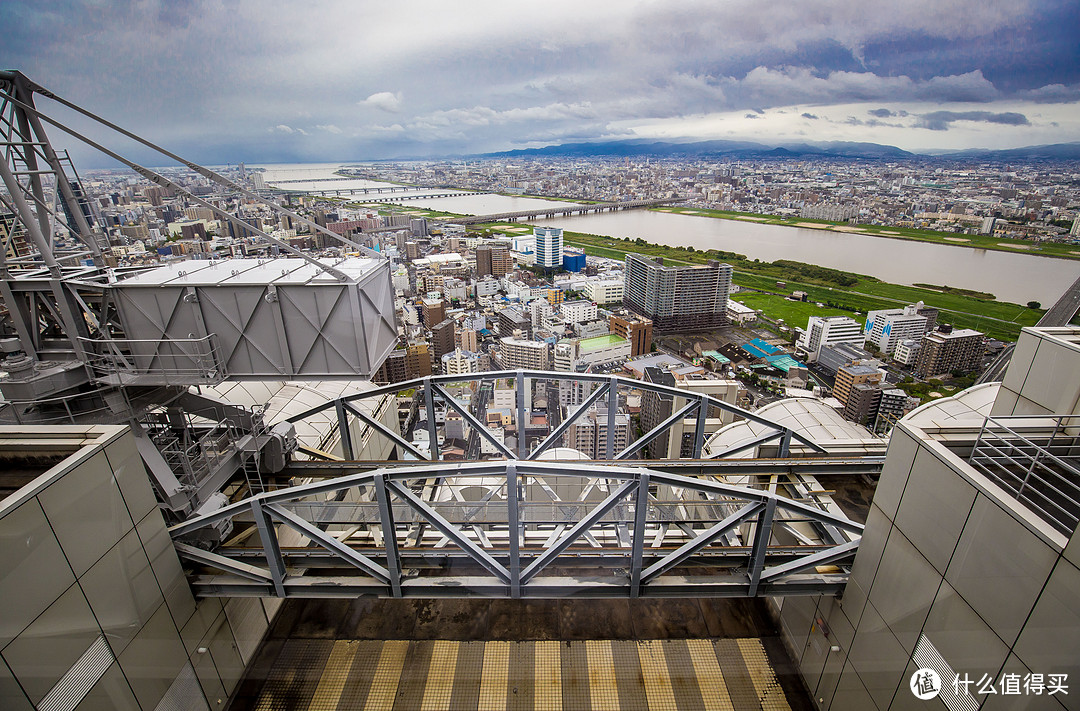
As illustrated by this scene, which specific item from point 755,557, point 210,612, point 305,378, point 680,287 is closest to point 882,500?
point 755,557

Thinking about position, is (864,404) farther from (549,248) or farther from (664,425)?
(549,248)

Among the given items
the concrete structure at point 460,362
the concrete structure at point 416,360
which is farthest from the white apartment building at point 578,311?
the concrete structure at point 416,360

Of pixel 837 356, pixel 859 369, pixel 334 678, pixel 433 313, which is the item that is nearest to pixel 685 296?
pixel 837 356

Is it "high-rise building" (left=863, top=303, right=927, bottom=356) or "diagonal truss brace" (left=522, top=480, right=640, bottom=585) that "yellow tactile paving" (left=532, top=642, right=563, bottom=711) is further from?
"high-rise building" (left=863, top=303, right=927, bottom=356)

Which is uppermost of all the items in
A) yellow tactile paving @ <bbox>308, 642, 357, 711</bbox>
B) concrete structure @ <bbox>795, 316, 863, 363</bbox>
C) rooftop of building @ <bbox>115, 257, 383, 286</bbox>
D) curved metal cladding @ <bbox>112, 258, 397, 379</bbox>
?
rooftop of building @ <bbox>115, 257, 383, 286</bbox>

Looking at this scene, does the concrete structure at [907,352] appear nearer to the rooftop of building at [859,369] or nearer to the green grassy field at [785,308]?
the rooftop of building at [859,369]

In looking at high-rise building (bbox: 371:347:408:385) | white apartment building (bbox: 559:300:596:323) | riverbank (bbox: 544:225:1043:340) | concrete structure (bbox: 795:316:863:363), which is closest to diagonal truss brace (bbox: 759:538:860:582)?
riverbank (bbox: 544:225:1043:340)
